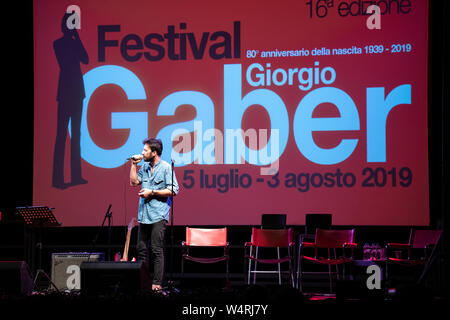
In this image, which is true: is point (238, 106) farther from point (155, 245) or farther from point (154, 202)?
point (155, 245)

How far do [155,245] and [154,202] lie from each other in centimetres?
45

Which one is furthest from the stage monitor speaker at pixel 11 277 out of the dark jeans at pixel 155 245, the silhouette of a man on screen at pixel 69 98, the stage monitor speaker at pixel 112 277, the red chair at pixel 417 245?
the red chair at pixel 417 245

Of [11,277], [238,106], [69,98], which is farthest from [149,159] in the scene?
[69,98]

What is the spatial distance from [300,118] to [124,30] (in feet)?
8.95

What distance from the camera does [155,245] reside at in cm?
542

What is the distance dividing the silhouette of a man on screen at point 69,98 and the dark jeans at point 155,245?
198cm

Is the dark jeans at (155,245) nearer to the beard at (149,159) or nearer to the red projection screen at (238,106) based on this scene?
the beard at (149,159)

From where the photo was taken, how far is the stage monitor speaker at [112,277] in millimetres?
4293

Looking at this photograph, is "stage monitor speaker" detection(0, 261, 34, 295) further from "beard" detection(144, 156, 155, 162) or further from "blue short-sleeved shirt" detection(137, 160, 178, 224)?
"beard" detection(144, 156, 155, 162)

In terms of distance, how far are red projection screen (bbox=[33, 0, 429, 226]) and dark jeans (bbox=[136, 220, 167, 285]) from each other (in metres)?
1.46

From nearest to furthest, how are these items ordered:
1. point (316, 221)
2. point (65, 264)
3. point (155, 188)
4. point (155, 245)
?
point (155, 245), point (155, 188), point (65, 264), point (316, 221)

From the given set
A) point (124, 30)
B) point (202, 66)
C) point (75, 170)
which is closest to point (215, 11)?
point (202, 66)

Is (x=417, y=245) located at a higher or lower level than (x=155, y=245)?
lower

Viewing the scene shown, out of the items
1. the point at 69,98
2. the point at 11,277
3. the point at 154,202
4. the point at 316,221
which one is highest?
the point at 69,98
